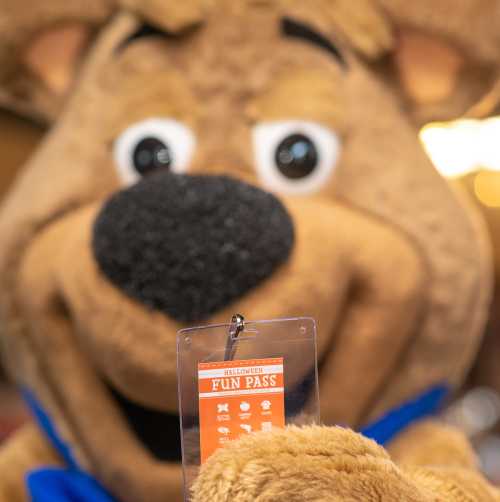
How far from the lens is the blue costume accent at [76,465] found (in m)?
1.02

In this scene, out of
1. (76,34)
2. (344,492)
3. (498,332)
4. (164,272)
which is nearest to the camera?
(344,492)

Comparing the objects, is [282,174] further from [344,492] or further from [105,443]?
[344,492]

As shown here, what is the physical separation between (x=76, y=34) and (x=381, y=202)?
52 centimetres

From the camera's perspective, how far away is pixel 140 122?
1.08 meters

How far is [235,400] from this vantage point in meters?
0.55

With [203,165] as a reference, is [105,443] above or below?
below

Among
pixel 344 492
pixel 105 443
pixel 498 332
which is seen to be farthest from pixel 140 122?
pixel 498 332

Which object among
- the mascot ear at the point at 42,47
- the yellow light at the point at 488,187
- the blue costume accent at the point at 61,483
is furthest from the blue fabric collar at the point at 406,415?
the yellow light at the point at 488,187

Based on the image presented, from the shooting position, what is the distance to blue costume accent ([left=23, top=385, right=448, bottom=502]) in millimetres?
1017

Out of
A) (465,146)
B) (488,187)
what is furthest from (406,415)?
(488,187)

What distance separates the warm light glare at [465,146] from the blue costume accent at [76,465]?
1798 millimetres

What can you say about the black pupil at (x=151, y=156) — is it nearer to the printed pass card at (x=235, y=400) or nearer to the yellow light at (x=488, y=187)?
the printed pass card at (x=235, y=400)

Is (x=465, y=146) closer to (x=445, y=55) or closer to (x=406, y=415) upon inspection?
(x=445, y=55)

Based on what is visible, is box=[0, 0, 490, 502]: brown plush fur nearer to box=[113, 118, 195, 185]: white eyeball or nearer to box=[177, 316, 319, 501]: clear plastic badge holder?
box=[113, 118, 195, 185]: white eyeball
